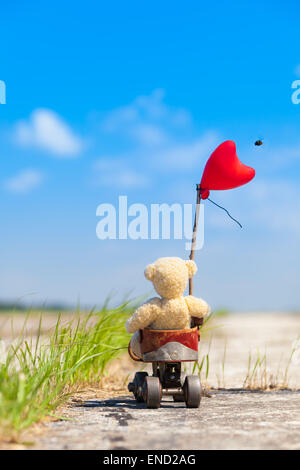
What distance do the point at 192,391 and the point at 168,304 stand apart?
68 centimetres

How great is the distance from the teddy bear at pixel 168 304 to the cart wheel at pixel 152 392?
40 cm

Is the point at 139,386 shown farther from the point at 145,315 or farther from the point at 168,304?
the point at 168,304

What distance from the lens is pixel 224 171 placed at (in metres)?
4.46

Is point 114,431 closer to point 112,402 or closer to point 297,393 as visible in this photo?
point 112,402

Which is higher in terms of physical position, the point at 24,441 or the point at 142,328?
the point at 142,328

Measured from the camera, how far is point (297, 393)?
5.08 metres

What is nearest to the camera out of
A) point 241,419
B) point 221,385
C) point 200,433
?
point 200,433

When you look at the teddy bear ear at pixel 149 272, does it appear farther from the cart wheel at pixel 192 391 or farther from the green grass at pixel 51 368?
the cart wheel at pixel 192 391

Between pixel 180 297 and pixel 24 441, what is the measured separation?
5.63 ft

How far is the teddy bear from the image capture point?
4.16 metres

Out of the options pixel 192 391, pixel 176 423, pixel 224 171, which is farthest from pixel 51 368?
pixel 224 171

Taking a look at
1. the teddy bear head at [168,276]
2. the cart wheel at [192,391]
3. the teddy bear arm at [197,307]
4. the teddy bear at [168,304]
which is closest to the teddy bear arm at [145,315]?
the teddy bear at [168,304]
